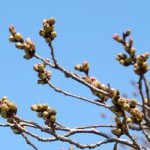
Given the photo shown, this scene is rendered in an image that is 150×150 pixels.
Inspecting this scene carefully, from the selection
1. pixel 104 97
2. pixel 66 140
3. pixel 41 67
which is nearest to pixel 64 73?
pixel 41 67

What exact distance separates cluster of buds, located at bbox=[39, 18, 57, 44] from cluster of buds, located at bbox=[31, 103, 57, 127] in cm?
77

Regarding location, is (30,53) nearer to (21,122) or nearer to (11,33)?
(11,33)

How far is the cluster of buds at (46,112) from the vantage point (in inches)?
145

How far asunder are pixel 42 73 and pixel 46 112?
2.65 ft

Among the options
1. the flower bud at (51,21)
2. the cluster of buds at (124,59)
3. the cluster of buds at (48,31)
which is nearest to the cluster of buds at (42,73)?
the cluster of buds at (48,31)

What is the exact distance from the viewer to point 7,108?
12.3 feet

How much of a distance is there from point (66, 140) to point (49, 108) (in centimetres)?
36

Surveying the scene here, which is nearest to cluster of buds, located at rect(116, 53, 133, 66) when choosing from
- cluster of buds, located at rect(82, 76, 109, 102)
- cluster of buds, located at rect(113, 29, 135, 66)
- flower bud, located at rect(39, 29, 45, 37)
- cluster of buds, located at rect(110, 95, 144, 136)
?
cluster of buds, located at rect(113, 29, 135, 66)

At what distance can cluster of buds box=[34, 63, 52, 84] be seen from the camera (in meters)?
4.31

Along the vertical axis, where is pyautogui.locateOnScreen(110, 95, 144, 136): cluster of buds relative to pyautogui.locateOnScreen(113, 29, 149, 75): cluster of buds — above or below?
below

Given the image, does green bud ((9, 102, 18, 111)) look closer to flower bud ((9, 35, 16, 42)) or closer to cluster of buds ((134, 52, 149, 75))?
flower bud ((9, 35, 16, 42))

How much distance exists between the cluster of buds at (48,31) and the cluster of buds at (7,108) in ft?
2.58

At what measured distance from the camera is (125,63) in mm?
4219

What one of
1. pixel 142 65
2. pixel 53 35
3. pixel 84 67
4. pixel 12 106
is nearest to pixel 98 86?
pixel 84 67
